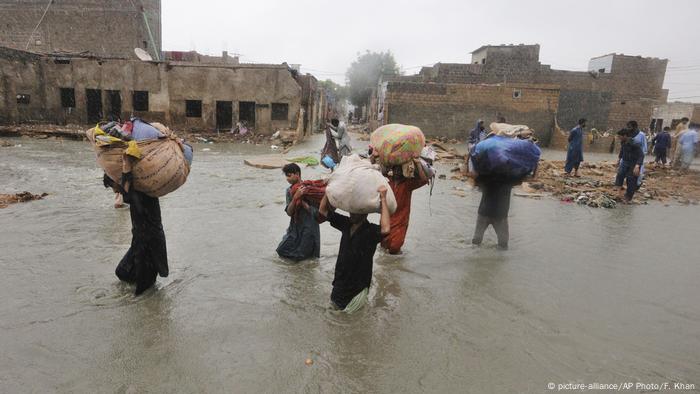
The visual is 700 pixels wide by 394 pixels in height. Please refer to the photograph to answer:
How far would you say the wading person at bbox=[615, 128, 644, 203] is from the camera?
8.04m

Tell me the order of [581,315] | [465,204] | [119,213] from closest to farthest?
Answer: 1. [581,315]
2. [119,213]
3. [465,204]

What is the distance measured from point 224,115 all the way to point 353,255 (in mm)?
20406

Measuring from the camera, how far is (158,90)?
19844mm

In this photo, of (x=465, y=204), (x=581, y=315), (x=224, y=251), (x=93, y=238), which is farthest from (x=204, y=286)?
(x=465, y=204)

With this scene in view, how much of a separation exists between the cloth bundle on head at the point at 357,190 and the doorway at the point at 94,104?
21324 millimetres

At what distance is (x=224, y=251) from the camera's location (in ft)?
16.0

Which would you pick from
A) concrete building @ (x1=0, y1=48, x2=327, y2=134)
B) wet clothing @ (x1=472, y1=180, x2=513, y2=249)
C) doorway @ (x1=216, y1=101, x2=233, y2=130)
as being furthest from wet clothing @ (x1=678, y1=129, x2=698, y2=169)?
doorway @ (x1=216, y1=101, x2=233, y2=130)

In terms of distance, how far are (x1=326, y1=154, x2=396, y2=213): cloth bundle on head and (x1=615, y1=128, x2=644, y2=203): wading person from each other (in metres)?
6.90

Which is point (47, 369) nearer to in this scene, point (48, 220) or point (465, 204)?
point (48, 220)

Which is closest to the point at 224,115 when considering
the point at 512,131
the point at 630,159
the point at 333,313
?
the point at 630,159

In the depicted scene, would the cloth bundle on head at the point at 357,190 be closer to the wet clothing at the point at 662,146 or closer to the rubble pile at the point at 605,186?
the rubble pile at the point at 605,186

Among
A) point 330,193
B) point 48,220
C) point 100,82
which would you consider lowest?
point 48,220

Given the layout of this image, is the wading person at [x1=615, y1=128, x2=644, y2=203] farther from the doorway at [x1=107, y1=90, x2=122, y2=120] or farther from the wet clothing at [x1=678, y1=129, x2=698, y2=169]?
the doorway at [x1=107, y1=90, x2=122, y2=120]

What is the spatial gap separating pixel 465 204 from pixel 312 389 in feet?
20.3
